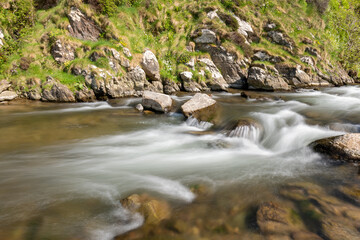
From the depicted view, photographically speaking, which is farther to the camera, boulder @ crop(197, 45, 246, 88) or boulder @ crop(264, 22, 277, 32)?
boulder @ crop(264, 22, 277, 32)

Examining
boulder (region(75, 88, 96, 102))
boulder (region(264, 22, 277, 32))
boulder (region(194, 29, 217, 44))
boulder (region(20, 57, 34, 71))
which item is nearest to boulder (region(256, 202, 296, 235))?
boulder (region(75, 88, 96, 102))

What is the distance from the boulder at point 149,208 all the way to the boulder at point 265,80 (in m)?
14.1

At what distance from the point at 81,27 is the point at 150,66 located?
5276 mm

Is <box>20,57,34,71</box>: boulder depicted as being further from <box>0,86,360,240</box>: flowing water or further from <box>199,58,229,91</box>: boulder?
<box>199,58,229,91</box>: boulder

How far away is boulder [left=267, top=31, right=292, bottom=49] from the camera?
58.0ft

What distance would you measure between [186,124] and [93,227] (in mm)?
5595

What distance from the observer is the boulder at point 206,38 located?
16.0m

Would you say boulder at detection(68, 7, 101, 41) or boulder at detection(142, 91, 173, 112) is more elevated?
boulder at detection(68, 7, 101, 41)

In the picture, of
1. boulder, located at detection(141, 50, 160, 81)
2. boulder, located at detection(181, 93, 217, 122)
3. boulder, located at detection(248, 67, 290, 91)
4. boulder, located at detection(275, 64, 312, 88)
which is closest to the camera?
boulder, located at detection(181, 93, 217, 122)

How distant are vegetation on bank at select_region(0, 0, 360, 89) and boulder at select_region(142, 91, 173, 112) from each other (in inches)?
140

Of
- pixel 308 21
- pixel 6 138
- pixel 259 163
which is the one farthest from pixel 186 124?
pixel 308 21

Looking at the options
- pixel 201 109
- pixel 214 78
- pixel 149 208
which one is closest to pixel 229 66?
pixel 214 78

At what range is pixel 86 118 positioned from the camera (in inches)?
314

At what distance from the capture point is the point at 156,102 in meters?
9.11
